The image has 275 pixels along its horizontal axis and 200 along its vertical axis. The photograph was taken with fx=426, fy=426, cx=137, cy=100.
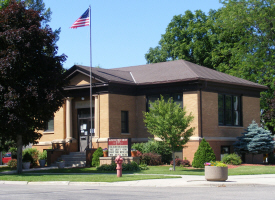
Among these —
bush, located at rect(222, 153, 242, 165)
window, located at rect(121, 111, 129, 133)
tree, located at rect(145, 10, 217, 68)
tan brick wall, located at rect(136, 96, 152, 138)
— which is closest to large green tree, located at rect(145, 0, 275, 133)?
tree, located at rect(145, 10, 217, 68)

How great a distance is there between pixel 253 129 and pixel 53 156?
14957mm

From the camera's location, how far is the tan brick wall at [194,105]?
29594mm

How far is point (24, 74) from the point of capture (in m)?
24.9

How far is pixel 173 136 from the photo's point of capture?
25.2 metres

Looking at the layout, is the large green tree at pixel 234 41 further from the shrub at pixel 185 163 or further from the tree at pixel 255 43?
the shrub at pixel 185 163

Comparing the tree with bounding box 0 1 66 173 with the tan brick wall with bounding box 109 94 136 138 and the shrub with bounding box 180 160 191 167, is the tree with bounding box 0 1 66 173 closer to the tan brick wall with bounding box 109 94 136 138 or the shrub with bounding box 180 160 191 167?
the tan brick wall with bounding box 109 94 136 138

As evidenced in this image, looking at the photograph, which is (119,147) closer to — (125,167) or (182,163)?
(125,167)

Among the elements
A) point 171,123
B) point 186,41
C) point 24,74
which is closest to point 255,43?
point 186,41

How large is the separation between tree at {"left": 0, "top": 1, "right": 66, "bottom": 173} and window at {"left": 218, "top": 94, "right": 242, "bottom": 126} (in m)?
12.7

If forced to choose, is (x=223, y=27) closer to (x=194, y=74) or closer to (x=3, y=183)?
(x=194, y=74)

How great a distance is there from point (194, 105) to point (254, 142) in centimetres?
505

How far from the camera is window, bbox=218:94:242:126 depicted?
105 ft

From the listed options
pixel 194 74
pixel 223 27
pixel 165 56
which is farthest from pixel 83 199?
pixel 165 56

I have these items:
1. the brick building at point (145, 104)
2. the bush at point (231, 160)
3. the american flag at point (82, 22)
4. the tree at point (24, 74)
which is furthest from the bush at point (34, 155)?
the bush at point (231, 160)
